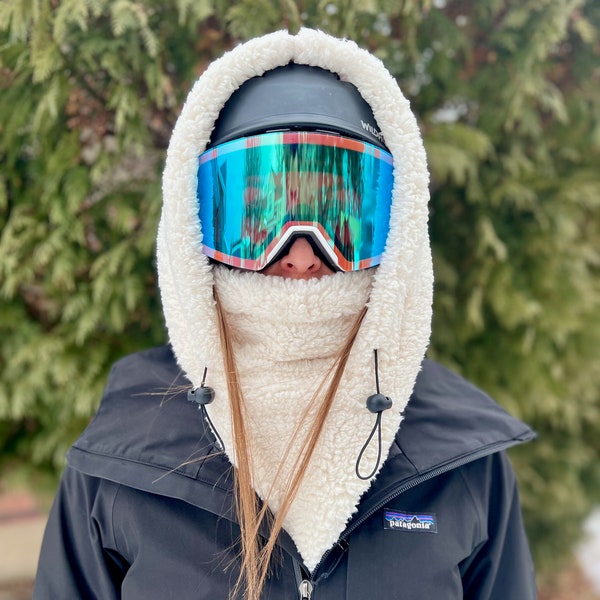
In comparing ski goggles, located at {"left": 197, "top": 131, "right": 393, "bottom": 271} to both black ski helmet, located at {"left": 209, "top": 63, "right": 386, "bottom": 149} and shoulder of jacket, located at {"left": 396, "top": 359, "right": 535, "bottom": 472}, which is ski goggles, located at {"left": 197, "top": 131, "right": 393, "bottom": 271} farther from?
shoulder of jacket, located at {"left": 396, "top": 359, "right": 535, "bottom": 472}

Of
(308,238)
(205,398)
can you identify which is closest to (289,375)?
(205,398)

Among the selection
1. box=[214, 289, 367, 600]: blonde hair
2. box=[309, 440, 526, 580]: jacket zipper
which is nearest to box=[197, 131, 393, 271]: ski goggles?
box=[214, 289, 367, 600]: blonde hair

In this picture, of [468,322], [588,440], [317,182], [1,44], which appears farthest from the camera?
[588,440]

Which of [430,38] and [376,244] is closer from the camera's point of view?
[376,244]

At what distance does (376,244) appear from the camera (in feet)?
4.07

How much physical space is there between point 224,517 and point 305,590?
25cm

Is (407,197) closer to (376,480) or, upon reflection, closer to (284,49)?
(284,49)

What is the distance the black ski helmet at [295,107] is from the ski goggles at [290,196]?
0.03 meters

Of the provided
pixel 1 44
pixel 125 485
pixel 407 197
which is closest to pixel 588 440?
pixel 407 197

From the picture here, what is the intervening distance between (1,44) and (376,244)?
1535 mm

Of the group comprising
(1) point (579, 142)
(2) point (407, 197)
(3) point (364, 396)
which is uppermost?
(1) point (579, 142)

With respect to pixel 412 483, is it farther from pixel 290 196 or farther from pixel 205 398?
pixel 290 196

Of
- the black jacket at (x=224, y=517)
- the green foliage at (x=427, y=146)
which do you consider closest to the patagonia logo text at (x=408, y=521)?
the black jacket at (x=224, y=517)

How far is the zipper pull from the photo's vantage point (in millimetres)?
1184
